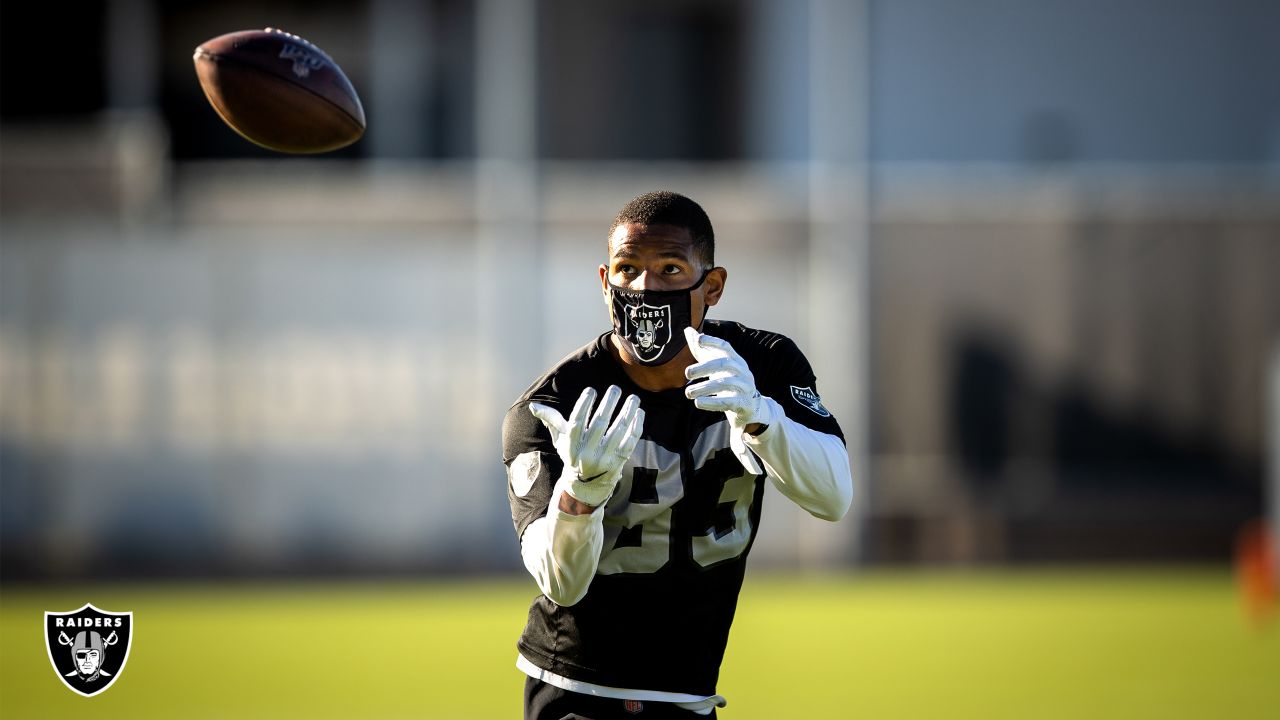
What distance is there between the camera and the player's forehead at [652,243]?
3.95m

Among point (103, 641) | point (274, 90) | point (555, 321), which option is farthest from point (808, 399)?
point (555, 321)

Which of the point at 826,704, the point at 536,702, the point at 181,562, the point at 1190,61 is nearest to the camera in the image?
the point at 536,702

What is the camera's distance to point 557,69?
18.1 m

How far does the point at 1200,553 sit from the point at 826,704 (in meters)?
9.01

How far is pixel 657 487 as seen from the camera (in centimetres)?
402

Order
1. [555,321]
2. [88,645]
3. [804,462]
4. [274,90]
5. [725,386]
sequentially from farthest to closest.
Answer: [555,321]
[88,645]
[274,90]
[804,462]
[725,386]

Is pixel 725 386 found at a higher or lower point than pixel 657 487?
higher

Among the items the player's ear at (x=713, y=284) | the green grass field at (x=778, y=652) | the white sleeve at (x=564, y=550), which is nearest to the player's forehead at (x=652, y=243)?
the player's ear at (x=713, y=284)

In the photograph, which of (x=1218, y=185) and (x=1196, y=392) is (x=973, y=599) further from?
(x=1218, y=185)

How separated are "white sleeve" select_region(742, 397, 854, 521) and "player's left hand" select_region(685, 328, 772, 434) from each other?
0.04 metres

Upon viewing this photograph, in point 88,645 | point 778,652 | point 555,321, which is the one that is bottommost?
point 778,652

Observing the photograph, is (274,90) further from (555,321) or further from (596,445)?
(555,321)

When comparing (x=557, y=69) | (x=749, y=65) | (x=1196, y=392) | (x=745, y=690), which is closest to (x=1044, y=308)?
(x=1196, y=392)

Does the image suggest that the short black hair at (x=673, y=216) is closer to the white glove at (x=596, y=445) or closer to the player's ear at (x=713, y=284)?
the player's ear at (x=713, y=284)
